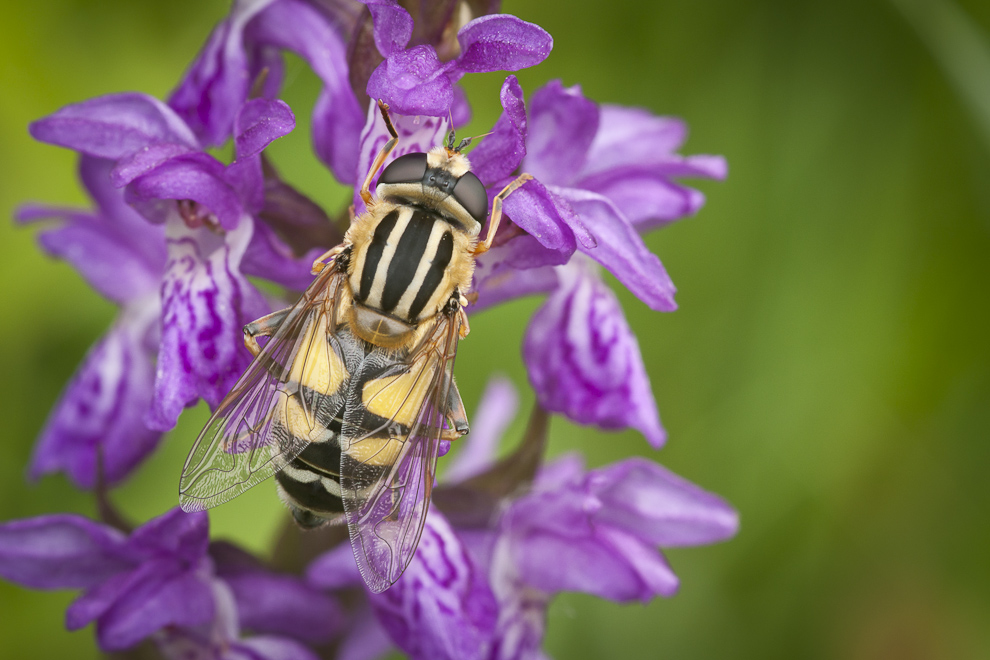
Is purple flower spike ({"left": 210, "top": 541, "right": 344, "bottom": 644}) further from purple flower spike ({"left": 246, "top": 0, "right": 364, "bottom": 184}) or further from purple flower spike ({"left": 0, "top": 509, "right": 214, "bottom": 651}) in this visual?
purple flower spike ({"left": 246, "top": 0, "right": 364, "bottom": 184})

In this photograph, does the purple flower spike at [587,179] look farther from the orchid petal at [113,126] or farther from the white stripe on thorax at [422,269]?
the orchid petal at [113,126]

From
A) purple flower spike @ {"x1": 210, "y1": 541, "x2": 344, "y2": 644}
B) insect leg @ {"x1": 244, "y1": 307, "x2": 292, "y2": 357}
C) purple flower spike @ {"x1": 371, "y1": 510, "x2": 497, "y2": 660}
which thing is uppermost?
insect leg @ {"x1": 244, "y1": 307, "x2": 292, "y2": 357}

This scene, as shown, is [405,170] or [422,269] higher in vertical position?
[405,170]

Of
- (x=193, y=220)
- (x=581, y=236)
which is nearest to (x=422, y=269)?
(x=581, y=236)

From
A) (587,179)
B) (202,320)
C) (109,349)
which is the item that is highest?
(587,179)

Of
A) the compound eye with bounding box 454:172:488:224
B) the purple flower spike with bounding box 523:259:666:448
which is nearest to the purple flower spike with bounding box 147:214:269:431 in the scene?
the compound eye with bounding box 454:172:488:224

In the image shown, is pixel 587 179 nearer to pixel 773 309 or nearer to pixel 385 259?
pixel 385 259

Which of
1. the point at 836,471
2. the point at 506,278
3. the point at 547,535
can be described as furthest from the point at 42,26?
the point at 836,471
